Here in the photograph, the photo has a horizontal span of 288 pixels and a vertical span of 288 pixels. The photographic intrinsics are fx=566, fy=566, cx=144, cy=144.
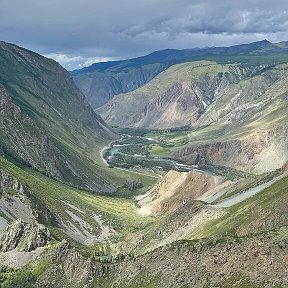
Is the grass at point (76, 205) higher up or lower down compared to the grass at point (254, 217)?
lower down

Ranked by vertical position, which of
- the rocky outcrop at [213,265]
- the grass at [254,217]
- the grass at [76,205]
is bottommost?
the grass at [76,205]

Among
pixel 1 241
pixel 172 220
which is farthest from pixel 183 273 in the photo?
pixel 172 220

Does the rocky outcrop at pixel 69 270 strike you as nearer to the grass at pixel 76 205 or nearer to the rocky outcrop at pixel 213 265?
the rocky outcrop at pixel 213 265

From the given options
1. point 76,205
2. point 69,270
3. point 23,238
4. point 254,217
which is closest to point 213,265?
point 69,270

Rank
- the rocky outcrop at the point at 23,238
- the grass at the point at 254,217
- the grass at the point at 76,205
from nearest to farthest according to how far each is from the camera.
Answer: the grass at the point at 254,217, the rocky outcrop at the point at 23,238, the grass at the point at 76,205

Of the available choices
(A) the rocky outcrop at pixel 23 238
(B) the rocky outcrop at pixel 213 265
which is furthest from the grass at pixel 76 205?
(B) the rocky outcrop at pixel 213 265

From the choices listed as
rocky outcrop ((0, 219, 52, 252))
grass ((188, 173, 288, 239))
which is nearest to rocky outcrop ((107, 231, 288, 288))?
grass ((188, 173, 288, 239))

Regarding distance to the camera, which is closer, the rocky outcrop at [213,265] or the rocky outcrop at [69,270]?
the rocky outcrop at [213,265]

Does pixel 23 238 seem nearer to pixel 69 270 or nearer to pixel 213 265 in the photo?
pixel 69 270

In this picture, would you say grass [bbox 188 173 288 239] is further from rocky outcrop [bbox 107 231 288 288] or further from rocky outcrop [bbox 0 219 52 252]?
rocky outcrop [bbox 0 219 52 252]
